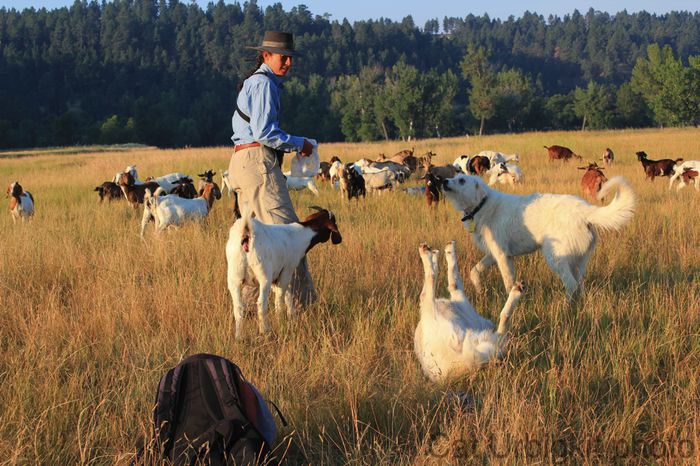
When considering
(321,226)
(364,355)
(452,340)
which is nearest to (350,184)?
(321,226)

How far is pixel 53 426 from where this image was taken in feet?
12.0

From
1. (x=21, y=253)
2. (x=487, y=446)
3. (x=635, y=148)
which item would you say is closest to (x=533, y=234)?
(x=487, y=446)

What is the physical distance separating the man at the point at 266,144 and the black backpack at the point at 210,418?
6.71ft

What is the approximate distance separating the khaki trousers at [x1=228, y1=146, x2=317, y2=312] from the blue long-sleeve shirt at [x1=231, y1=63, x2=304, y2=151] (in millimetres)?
215

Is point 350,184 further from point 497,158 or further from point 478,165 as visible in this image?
point 497,158

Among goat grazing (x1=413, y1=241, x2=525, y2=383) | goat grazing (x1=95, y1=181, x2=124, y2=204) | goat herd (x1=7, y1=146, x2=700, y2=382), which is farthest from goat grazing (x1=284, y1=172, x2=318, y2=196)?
goat grazing (x1=413, y1=241, x2=525, y2=383)

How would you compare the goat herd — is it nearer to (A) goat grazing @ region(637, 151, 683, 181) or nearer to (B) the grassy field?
(B) the grassy field

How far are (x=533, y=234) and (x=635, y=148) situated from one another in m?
24.4

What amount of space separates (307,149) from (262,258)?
3.70ft

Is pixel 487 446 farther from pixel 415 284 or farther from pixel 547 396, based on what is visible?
pixel 415 284

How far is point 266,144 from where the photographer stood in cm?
546

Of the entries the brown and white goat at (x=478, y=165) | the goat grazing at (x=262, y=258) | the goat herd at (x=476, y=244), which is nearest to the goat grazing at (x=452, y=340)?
the goat herd at (x=476, y=244)

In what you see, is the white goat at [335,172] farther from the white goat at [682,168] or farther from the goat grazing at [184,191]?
→ the white goat at [682,168]

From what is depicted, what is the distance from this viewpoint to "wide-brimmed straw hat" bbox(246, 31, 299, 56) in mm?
5527
